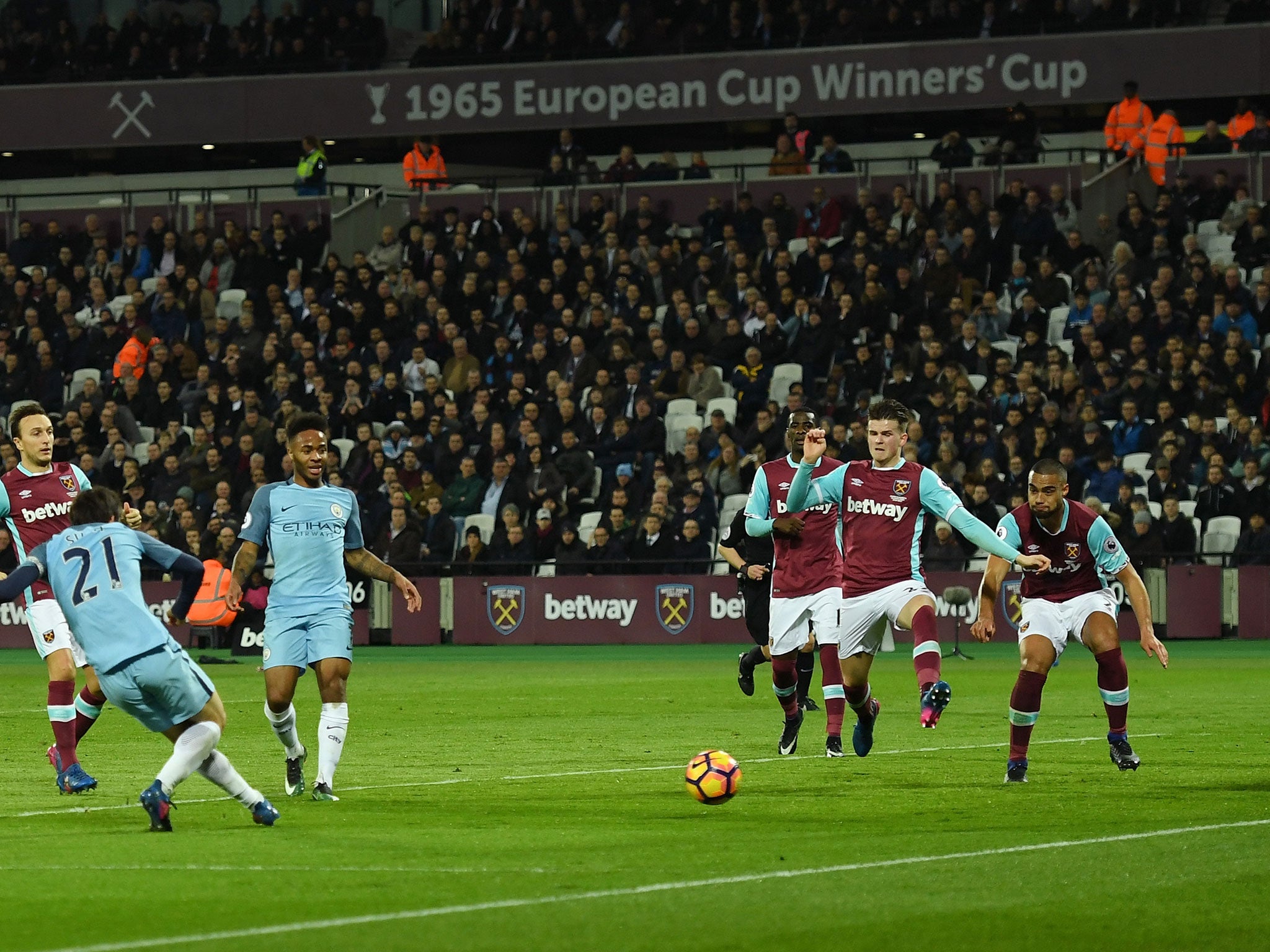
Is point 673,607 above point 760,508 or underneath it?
underneath

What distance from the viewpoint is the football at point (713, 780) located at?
35.8ft

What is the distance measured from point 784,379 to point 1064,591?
17810mm

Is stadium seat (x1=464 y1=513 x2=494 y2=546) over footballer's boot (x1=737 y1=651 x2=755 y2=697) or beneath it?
over

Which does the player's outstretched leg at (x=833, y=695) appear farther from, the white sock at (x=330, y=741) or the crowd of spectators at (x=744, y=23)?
the crowd of spectators at (x=744, y=23)

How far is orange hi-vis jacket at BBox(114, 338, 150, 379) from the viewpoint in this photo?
34219 mm

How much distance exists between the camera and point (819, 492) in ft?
45.8

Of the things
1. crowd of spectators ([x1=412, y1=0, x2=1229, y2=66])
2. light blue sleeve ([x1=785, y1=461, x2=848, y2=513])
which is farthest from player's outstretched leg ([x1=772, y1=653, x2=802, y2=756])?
crowd of spectators ([x1=412, y1=0, x2=1229, y2=66])

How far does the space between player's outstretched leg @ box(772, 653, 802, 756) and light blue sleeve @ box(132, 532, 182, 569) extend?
5357 millimetres

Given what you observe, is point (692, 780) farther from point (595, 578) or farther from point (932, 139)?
point (932, 139)

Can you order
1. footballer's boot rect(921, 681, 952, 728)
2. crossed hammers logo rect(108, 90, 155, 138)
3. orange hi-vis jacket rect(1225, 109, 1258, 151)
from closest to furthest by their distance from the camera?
footballer's boot rect(921, 681, 952, 728) → orange hi-vis jacket rect(1225, 109, 1258, 151) → crossed hammers logo rect(108, 90, 155, 138)

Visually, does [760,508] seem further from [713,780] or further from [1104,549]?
[713,780]

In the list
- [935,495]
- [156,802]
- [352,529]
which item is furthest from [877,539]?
[156,802]

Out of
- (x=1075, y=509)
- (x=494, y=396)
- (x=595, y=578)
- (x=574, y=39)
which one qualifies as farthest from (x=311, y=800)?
(x=574, y=39)

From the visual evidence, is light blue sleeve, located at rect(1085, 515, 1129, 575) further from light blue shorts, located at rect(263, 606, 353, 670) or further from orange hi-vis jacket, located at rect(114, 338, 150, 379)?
orange hi-vis jacket, located at rect(114, 338, 150, 379)
